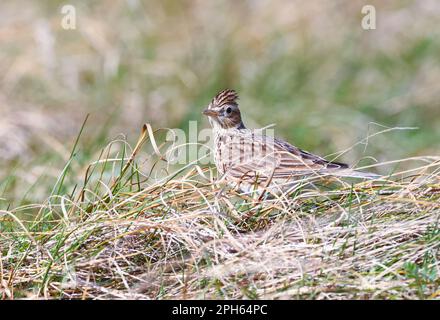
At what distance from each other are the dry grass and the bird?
212mm

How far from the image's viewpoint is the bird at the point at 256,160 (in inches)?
249

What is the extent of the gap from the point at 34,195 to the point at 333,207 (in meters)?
3.34

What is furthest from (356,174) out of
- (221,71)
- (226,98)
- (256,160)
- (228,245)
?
(221,71)

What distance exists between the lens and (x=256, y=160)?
22.8 feet

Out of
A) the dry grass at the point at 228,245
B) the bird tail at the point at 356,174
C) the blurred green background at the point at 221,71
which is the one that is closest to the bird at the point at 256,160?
the bird tail at the point at 356,174

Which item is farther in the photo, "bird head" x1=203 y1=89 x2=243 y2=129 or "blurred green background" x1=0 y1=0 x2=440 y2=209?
"blurred green background" x1=0 y1=0 x2=440 y2=209

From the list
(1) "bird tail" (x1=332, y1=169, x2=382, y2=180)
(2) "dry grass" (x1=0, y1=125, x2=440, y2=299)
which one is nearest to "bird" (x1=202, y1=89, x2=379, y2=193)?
(1) "bird tail" (x1=332, y1=169, x2=382, y2=180)

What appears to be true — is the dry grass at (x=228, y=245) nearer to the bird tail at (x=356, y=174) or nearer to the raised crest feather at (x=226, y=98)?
the bird tail at (x=356, y=174)

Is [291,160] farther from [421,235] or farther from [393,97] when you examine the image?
[393,97]

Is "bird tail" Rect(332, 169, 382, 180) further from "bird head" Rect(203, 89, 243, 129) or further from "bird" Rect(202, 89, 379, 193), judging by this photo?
"bird head" Rect(203, 89, 243, 129)

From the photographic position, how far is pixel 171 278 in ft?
17.4

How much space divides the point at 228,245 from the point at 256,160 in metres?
1.60

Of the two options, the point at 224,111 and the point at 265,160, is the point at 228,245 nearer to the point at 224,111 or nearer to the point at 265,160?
the point at 265,160

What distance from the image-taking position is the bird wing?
664cm
